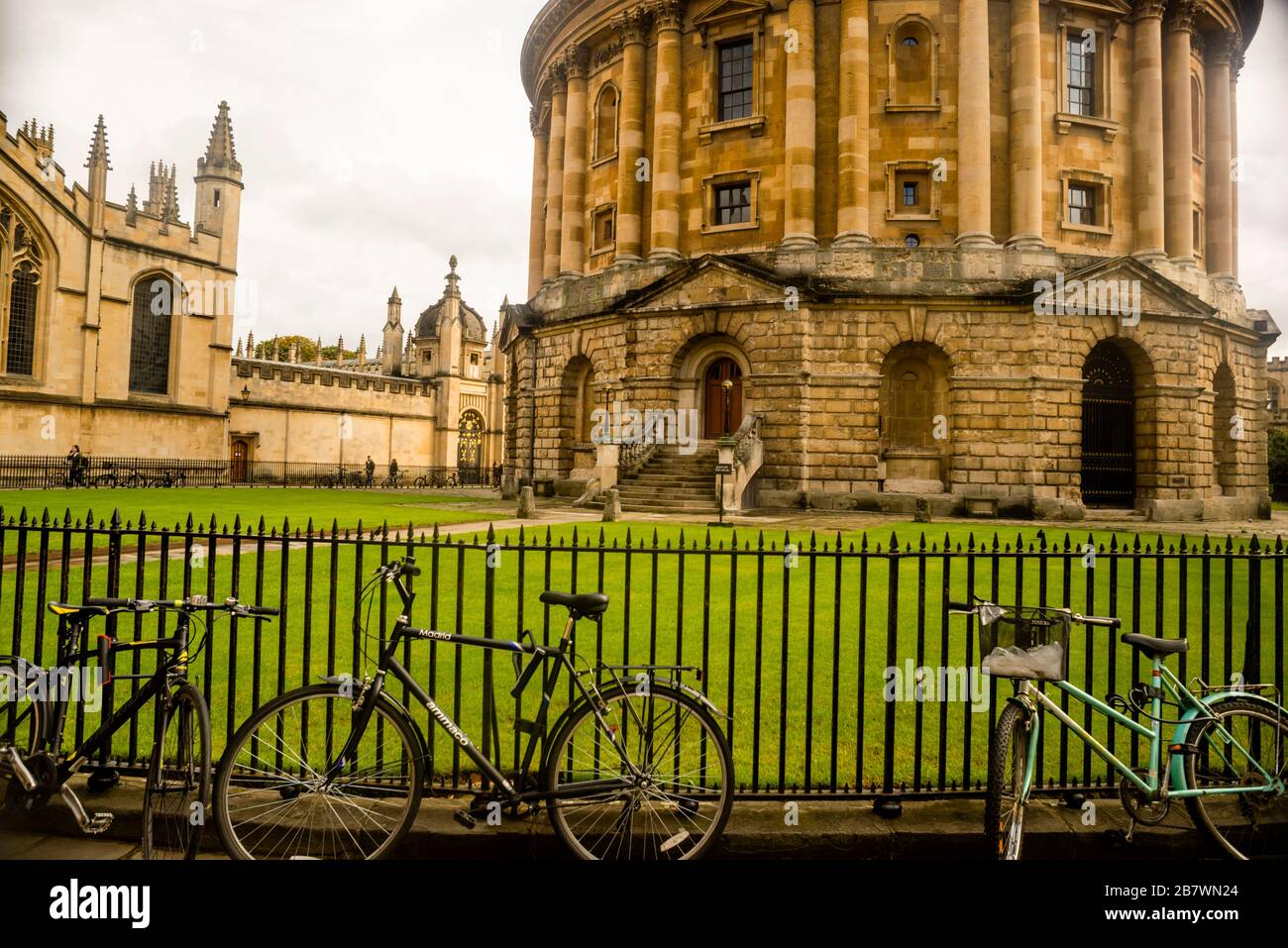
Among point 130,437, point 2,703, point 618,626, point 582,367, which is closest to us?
point 2,703

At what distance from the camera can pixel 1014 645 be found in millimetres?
3867

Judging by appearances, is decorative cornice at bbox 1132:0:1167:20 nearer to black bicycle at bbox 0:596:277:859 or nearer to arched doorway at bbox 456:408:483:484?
black bicycle at bbox 0:596:277:859

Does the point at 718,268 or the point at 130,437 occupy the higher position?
the point at 718,268

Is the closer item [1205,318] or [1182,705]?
[1182,705]

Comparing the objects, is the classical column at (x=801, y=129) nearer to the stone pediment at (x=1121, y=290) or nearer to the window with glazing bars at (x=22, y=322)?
the stone pediment at (x=1121, y=290)

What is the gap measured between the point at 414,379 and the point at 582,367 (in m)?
30.5

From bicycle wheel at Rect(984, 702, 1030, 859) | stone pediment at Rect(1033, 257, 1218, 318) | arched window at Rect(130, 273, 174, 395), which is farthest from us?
arched window at Rect(130, 273, 174, 395)

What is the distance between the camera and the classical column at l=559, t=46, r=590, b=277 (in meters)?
31.8

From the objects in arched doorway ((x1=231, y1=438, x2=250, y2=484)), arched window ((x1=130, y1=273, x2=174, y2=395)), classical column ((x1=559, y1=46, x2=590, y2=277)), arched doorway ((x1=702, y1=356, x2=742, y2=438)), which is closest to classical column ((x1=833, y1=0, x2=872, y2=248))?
arched doorway ((x1=702, y1=356, x2=742, y2=438))

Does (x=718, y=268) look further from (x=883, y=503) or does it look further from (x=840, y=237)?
(x=883, y=503)

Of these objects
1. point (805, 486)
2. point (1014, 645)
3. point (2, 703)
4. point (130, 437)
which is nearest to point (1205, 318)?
point (805, 486)

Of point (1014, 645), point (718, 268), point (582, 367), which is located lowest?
point (1014, 645)

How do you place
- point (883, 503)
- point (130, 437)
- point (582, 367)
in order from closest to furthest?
point (883, 503), point (582, 367), point (130, 437)

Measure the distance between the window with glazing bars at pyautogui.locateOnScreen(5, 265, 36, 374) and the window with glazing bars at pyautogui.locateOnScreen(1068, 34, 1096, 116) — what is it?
45.3 m
